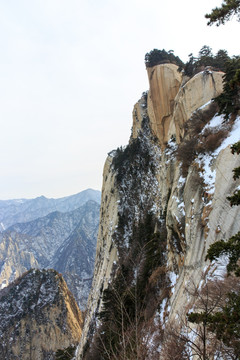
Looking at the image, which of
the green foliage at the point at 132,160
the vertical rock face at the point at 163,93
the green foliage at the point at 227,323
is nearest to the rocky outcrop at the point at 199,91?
the vertical rock face at the point at 163,93

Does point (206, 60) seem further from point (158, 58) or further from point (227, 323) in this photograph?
point (227, 323)

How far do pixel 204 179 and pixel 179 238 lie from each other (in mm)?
4858

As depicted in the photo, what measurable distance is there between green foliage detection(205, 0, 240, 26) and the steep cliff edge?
7.03 metres

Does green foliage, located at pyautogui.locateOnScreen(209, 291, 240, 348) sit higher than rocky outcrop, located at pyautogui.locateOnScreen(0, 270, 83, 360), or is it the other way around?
green foliage, located at pyautogui.locateOnScreen(209, 291, 240, 348)

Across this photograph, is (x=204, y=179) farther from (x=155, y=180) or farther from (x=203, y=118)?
(x=155, y=180)

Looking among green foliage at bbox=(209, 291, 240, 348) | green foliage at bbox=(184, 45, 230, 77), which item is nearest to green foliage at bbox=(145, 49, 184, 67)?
green foliage at bbox=(184, 45, 230, 77)

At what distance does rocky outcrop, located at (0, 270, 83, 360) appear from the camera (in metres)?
66.7

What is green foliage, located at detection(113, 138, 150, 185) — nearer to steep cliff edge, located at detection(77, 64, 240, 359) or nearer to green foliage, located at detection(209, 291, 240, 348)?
steep cliff edge, located at detection(77, 64, 240, 359)

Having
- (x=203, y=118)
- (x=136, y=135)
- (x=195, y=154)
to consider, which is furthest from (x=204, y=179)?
(x=136, y=135)

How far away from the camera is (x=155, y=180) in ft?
125

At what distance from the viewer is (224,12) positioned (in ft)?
17.4

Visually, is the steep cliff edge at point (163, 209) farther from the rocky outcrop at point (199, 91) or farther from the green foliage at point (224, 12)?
the green foliage at point (224, 12)

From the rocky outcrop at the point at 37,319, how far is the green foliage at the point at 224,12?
84.5 meters

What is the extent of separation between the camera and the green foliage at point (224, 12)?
17.1ft
